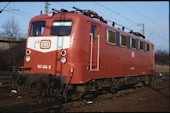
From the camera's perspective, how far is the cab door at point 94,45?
7492 mm

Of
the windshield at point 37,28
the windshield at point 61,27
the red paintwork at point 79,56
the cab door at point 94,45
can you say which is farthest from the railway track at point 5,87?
the cab door at point 94,45

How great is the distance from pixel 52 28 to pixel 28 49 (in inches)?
56.4

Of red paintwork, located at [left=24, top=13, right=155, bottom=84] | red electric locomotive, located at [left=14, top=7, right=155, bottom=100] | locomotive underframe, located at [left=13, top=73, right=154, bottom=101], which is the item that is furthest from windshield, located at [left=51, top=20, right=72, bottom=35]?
locomotive underframe, located at [left=13, top=73, right=154, bottom=101]

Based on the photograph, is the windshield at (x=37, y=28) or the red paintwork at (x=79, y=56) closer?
the red paintwork at (x=79, y=56)

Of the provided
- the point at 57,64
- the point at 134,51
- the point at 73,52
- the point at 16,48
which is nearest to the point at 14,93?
the point at 57,64

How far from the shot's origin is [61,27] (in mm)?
7332

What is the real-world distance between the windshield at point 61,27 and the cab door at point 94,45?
0.98 meters

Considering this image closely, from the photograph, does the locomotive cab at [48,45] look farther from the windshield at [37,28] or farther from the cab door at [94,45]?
the cab door at [94,45]

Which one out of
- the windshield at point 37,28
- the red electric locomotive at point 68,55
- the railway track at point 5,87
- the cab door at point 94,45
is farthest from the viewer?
the railway track at point 5,87

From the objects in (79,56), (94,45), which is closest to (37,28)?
(79,56)

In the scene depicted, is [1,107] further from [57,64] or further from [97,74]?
[97,74]

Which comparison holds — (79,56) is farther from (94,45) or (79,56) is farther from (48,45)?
(48,45)

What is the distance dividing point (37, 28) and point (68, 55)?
7.26 ft

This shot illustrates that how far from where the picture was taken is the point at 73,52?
6820 millimetres
